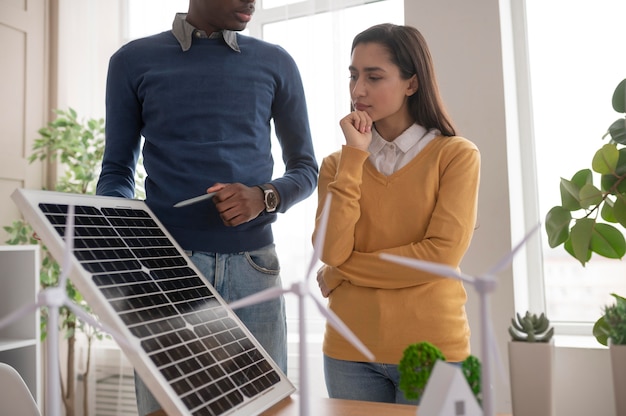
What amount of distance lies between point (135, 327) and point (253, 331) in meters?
0.62

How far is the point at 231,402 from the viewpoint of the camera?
3.26 feet

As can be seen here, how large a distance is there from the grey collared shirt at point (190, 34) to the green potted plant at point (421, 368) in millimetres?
1119

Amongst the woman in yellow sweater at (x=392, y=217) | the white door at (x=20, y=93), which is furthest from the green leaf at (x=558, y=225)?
the white door at (x=20, y=93)

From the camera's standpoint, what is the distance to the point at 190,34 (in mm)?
1685

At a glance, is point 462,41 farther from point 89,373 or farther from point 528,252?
point 89,373

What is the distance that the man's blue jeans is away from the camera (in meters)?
1.51

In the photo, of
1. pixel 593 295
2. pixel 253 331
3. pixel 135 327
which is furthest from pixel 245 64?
pixel 593 295

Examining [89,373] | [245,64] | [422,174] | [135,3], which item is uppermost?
[135,3]

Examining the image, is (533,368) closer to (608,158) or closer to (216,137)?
(216,137)

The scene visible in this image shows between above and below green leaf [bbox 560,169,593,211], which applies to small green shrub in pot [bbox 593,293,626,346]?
below

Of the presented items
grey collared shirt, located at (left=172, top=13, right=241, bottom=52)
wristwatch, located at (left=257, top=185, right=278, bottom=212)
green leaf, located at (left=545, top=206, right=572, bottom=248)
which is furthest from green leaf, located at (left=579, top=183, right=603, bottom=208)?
grey collared shirt, located at (left=172, top=13, right=241, bottom=52)

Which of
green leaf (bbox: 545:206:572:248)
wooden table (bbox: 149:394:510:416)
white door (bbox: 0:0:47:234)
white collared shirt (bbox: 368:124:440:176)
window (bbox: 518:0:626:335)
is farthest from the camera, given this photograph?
white door (bbox: 0:0:47:234)

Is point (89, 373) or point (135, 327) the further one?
point (89, 373)

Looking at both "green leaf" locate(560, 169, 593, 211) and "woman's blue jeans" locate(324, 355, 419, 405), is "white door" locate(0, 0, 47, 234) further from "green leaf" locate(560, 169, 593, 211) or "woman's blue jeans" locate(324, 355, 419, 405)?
"green leaf" locate(560, 169, 593, 211)
